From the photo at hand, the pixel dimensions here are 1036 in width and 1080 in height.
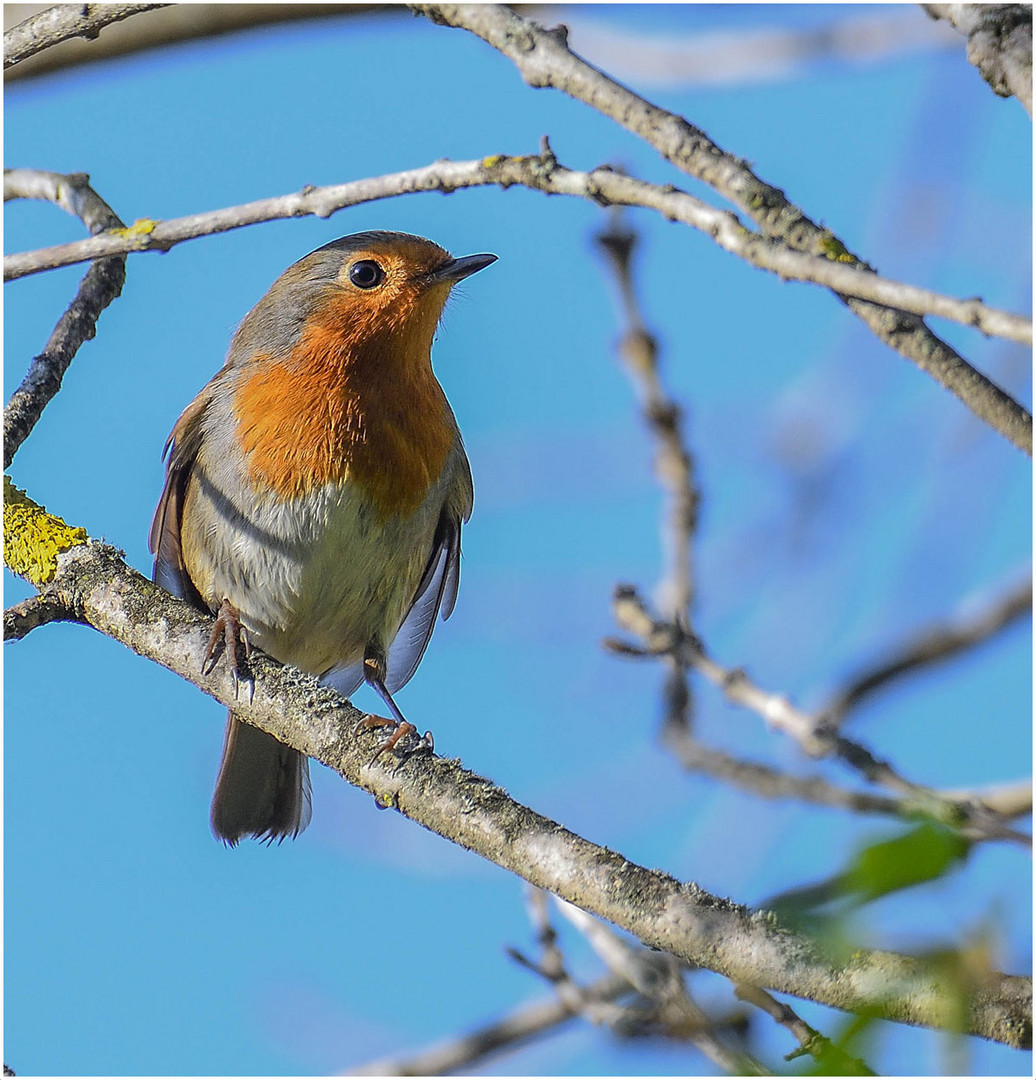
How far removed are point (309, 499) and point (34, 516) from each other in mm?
1147

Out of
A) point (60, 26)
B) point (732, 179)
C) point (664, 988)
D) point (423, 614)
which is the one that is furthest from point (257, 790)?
point (732, 179)

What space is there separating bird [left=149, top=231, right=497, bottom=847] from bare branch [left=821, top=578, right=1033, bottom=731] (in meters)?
1.63

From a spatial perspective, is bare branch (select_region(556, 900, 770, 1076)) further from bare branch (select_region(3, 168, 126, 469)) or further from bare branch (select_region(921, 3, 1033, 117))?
bare branch (select_region(3, 168, 126, 469))

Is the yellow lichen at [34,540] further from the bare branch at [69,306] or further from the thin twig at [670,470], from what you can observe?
the thin twig at [670,470]

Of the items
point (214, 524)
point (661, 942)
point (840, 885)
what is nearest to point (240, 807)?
point (214, 524)

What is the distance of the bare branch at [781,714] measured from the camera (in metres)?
2.97

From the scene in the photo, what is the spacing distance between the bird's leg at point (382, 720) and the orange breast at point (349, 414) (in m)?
0.68

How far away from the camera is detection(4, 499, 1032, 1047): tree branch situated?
1.82 meters

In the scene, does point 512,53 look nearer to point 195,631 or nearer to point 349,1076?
point 195,631

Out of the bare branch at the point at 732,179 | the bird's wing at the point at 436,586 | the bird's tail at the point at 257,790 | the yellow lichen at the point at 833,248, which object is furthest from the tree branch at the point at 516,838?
the bird's tail at the point at 257,790

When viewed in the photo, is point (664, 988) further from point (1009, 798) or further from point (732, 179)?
point (732, 179)

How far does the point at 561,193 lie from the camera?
8.55ft

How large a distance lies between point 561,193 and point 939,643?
91.6 inches

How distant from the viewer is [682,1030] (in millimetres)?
2908
